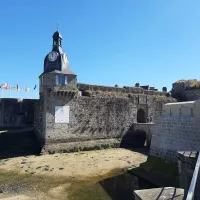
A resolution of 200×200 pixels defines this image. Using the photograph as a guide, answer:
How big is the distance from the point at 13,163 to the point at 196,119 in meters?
11.5

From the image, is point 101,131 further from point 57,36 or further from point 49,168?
point 57,36

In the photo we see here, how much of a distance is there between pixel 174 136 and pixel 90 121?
31.7ft

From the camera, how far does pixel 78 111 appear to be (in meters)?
18.4

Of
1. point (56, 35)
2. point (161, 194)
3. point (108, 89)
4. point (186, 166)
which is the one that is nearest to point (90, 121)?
point (108, 89)

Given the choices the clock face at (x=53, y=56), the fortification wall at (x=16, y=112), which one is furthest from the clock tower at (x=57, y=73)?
the fortification wall at (x=16, y=112)

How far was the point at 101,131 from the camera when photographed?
1939cm

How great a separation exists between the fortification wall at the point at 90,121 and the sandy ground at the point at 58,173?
4.80 ft

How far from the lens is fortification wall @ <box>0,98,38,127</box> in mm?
21344

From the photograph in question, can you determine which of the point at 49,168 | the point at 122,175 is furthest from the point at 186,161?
the point at 49,168

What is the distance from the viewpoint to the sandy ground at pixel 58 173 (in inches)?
366

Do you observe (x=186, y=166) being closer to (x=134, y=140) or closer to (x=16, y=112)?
(x=134, y=140)

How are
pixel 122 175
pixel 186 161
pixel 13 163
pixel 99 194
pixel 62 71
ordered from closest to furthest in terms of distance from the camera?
pixel 186 161
pixel 99 194
pixel 122 175
pixel 13 163
pixel 62 71

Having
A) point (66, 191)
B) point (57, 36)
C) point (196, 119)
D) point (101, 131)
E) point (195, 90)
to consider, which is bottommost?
point (66, 191)

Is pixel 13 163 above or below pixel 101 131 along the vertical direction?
below
